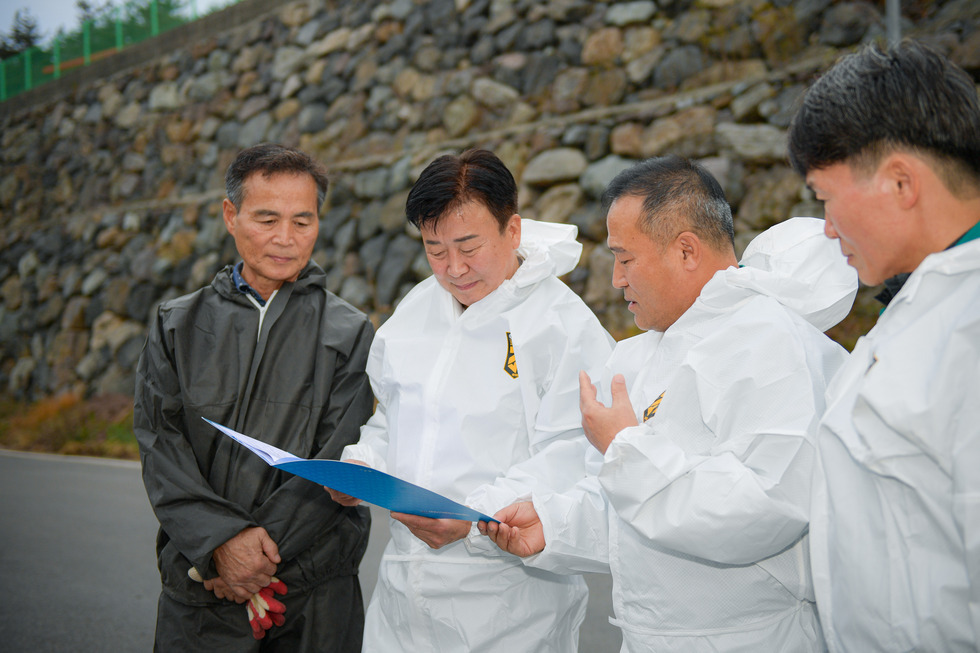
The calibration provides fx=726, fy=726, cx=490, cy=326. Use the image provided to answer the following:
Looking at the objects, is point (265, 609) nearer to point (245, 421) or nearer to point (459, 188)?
point (245, 421)

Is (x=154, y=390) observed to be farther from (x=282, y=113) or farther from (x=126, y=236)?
(x=126, y=236)

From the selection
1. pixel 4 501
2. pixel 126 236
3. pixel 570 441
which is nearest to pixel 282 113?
pixel 126 236

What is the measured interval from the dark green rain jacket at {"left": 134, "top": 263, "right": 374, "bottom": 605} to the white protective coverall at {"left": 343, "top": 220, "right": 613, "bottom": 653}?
21cm

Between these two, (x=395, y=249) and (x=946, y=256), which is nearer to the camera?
(x=946, y=256)

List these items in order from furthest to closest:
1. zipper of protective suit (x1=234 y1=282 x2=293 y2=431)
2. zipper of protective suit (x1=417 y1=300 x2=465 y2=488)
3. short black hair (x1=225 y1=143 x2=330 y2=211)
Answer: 1. short black hair (x1=225 y1=143 x2=330 y2=211)
2. zipper of protective suit (x1=234 y1=282 x2=293 y2=431)
3. zipper of protective suit (x1=417 y1=300 x2=465 y2=488)

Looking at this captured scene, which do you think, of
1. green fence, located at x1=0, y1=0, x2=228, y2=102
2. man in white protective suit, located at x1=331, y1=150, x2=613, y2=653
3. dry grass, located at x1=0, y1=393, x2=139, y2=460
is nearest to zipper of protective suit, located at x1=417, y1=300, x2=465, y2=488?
man in white protective suit, located at x1=331, y1=150, x2=613, y2=653

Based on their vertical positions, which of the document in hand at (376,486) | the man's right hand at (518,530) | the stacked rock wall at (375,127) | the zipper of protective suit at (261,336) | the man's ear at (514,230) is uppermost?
the stacked rock wall at (375,127)

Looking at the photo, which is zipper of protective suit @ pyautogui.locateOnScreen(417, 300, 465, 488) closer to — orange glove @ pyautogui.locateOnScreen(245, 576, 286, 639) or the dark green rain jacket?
the dark green rain jacket

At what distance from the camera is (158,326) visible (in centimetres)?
240

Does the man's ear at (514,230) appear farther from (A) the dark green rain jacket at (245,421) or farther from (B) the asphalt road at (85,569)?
(B) the asphalt road at (85,569)

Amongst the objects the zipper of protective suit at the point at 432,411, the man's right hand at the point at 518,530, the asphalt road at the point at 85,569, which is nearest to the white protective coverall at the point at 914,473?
the man's right hand at the point at 518,530

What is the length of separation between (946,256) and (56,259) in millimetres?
15278

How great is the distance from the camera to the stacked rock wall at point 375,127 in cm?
704

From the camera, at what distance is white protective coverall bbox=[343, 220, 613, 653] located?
6.48 ft
